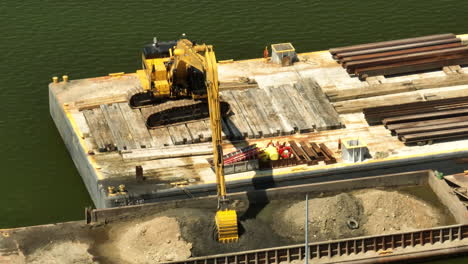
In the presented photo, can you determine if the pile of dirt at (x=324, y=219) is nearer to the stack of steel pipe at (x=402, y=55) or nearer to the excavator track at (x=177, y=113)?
the excavator track at (x=177, y=113)

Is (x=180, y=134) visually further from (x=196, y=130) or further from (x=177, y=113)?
(x=177, y=113)

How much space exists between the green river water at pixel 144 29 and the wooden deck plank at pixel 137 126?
17.6 ft

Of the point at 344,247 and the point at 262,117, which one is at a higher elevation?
the point at 262,117

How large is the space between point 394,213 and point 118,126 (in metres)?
16.4

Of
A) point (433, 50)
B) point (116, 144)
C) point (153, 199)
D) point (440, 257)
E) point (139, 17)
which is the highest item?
point (139, 17)

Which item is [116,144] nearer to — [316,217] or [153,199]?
[153,199]

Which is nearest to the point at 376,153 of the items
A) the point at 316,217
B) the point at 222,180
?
the point at 316,217

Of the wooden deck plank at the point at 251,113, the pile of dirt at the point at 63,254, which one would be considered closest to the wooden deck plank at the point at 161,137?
the wooden deck plank at the point at 251,113

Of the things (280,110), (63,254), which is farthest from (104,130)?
(63,254)

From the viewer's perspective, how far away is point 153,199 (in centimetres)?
5041

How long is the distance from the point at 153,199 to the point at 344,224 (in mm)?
9590

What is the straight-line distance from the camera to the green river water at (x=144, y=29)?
215 ft

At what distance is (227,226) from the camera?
46938 mm

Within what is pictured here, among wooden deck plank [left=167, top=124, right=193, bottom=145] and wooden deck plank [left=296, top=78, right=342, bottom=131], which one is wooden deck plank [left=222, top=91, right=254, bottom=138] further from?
wooden deck plank [left=296, top=78, right=342, bottom=131]
